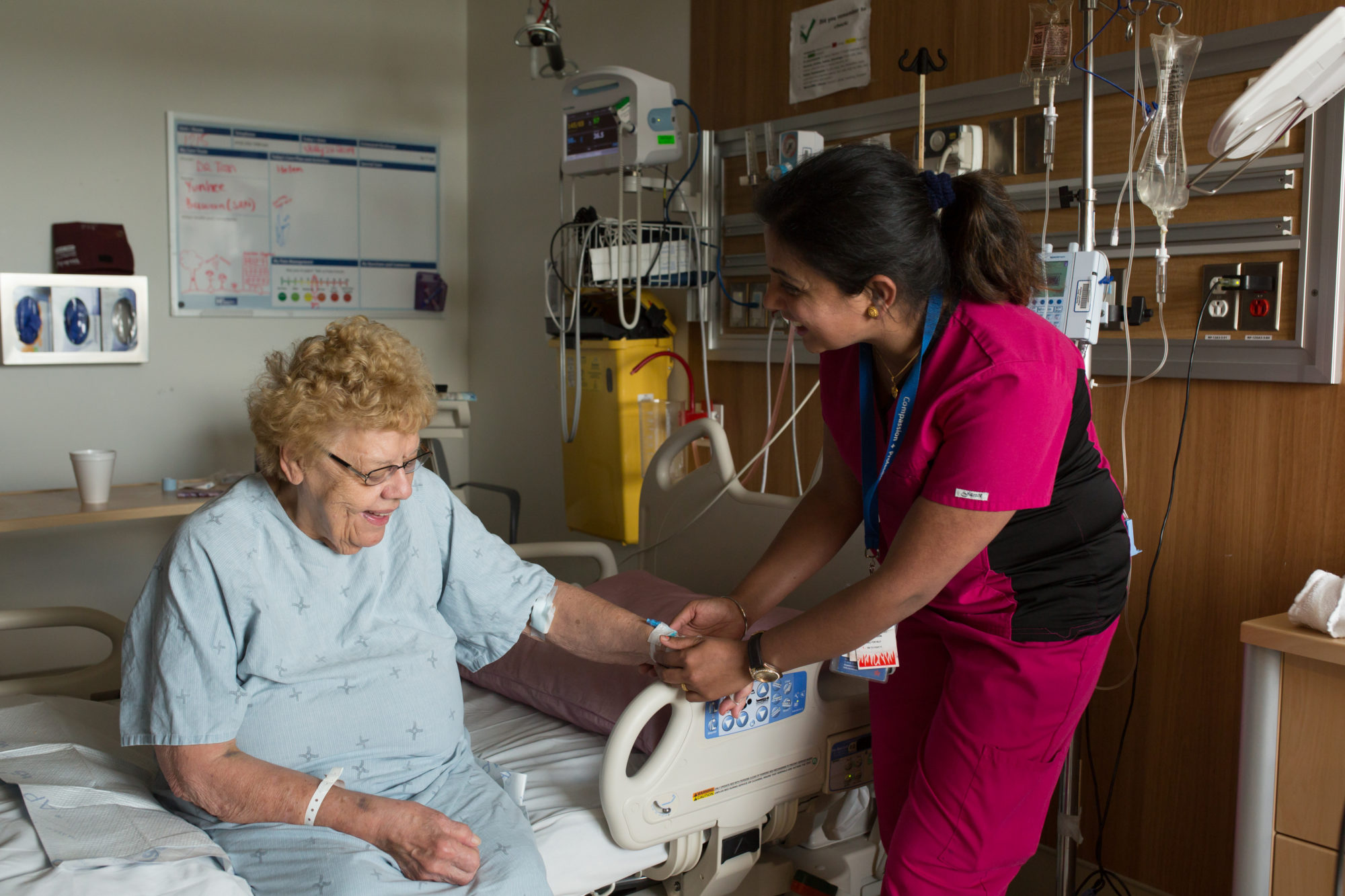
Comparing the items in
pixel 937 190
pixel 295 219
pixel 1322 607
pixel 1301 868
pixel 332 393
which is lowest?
pixel 1301 868

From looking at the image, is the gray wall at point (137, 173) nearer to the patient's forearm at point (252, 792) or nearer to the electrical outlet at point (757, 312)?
the electrical outlet at point (757, 312)

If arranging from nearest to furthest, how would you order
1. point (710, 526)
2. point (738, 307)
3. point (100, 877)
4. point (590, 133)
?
point (100, 877) < point (710, 526) < point (590, 133) < point (738, 307)

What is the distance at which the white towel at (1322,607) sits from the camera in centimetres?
153

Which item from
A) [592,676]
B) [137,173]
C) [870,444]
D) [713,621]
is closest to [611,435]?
[592,676]

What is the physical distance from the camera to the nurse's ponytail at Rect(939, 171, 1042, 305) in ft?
4.68

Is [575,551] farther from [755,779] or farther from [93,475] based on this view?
[93,475]

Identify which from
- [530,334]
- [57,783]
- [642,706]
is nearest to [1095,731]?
[642,706]

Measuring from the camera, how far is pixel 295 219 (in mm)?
4031

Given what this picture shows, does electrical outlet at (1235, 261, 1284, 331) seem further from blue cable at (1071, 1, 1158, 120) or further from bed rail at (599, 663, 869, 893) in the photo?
bed rail at (599, 663, 869, 893)

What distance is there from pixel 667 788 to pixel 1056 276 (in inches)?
45.1

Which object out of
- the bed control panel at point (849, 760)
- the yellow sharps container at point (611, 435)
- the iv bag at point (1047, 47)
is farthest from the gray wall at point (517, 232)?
the bed control panel at point (849, 760)

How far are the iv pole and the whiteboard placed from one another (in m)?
2.96

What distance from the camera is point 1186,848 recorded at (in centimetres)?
216

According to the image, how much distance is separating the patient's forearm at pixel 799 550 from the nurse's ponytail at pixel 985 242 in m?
0.50
